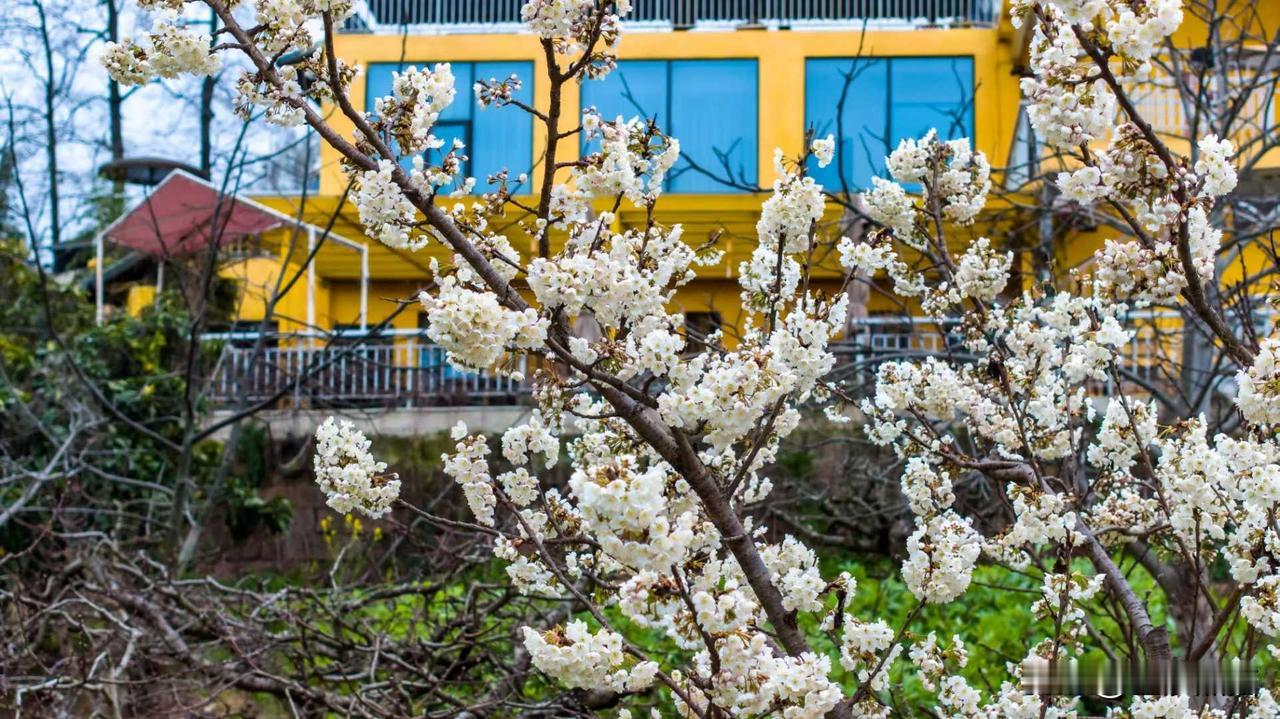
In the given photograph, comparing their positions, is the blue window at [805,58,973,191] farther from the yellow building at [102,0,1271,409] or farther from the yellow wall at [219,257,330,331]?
the yellow wall at [219,257,330,331]

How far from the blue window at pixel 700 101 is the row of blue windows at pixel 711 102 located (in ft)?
0.04

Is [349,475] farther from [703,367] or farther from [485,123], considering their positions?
[485,123]

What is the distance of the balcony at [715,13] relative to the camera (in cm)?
1639

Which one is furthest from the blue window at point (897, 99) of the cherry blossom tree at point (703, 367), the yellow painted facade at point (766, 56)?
the cherry blossom tree at point (703, 367)

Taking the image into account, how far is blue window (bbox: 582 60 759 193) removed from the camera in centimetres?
1578

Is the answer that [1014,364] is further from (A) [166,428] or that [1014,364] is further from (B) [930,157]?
(A) [166,428]

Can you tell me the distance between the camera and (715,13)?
16922mm

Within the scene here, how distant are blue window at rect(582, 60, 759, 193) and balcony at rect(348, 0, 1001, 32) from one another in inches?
26.6

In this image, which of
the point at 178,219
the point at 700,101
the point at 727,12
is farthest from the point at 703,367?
the point at 727,12

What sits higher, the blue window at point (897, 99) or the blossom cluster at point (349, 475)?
the blue window at point (897, 99)

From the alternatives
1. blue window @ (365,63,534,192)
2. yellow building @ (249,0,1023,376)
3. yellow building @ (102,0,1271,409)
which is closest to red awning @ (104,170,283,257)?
yellow building @ (102,0,1271,409)

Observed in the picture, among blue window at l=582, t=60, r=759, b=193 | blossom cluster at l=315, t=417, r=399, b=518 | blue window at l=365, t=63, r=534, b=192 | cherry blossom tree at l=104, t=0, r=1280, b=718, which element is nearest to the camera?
cherry blossom tree at l=104, t=0, r=1280, b=718

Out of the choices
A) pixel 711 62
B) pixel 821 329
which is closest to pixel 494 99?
pixel 821 329

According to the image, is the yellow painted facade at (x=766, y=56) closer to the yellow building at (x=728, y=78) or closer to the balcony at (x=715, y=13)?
the yellow building at (x=728, y=78)
